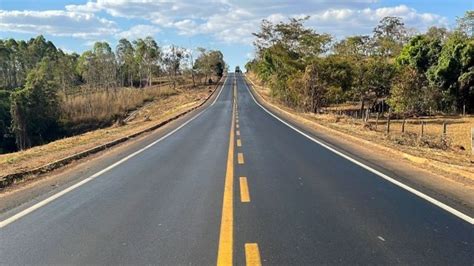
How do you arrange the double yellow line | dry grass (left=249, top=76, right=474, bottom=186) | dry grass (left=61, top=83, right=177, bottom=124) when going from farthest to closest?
dry grass (left=61, top=83, right=177, bottom=124), dry grass (left=249, top=76, right=474, bottom=186), the double yellow line

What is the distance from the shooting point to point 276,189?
8.87 meters

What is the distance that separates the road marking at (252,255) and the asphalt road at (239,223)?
0.04 feet

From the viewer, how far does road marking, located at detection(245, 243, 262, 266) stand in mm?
4941

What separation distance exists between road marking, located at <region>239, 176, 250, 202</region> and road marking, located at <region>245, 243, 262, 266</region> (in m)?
2.44

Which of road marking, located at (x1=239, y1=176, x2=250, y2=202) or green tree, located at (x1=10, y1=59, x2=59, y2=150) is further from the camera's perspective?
green tree, located at (x1=10, y1=59, x2=59, y2=150)

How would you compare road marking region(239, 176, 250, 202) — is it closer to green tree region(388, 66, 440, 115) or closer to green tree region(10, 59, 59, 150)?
green tree region(388, 66, 440, 115)

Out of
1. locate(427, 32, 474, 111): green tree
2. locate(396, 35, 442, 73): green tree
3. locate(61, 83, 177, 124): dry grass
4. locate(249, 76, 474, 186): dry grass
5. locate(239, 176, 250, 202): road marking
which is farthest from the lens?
locate(61, 83, 177, 124): dry grass

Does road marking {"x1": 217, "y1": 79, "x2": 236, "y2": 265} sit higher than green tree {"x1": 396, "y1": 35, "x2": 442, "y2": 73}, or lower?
lower

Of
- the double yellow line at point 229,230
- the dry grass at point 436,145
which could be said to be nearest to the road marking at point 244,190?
the double yellow line at point 229,230

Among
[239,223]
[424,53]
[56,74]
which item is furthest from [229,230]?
[56,74]

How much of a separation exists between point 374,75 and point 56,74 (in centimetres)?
6597

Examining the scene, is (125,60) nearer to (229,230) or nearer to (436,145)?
(436,145)

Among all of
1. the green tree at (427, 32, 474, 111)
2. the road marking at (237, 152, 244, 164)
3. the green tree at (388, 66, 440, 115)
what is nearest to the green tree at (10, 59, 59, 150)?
the green tree at (388, 66, 440, 115)

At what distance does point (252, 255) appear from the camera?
204 inches
